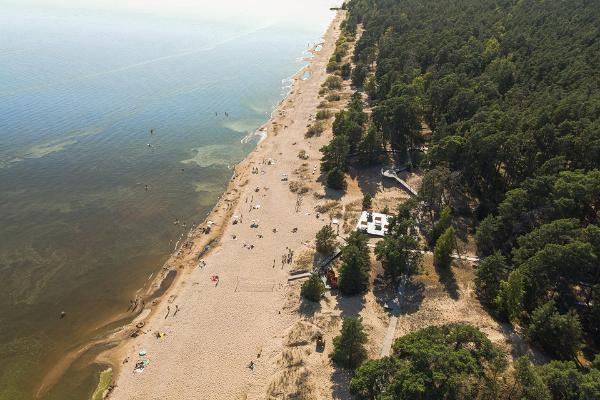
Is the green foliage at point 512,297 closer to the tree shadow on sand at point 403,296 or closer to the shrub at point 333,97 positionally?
the tree shadow on sand at point 403,296

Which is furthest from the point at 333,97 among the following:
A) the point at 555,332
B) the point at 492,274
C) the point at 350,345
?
the point at 555,332

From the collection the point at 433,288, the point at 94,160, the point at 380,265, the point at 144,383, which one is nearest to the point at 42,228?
the point at 94,160

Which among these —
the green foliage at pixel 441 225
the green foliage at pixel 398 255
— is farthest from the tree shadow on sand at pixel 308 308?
the green foliage at pixel 441 225

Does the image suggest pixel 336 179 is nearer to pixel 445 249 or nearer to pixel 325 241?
pixel 325 241

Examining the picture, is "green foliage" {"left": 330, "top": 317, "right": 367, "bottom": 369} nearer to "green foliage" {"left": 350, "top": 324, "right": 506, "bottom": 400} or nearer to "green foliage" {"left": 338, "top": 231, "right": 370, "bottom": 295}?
"green foliage" {"left": 350, "top": 324, "right": 506, "bottom": 400}

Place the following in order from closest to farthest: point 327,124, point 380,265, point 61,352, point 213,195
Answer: point 61,352
point 380,265
point 213,195
point 327,124

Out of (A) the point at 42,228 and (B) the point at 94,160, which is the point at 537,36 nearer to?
(B) the point at 94,160
